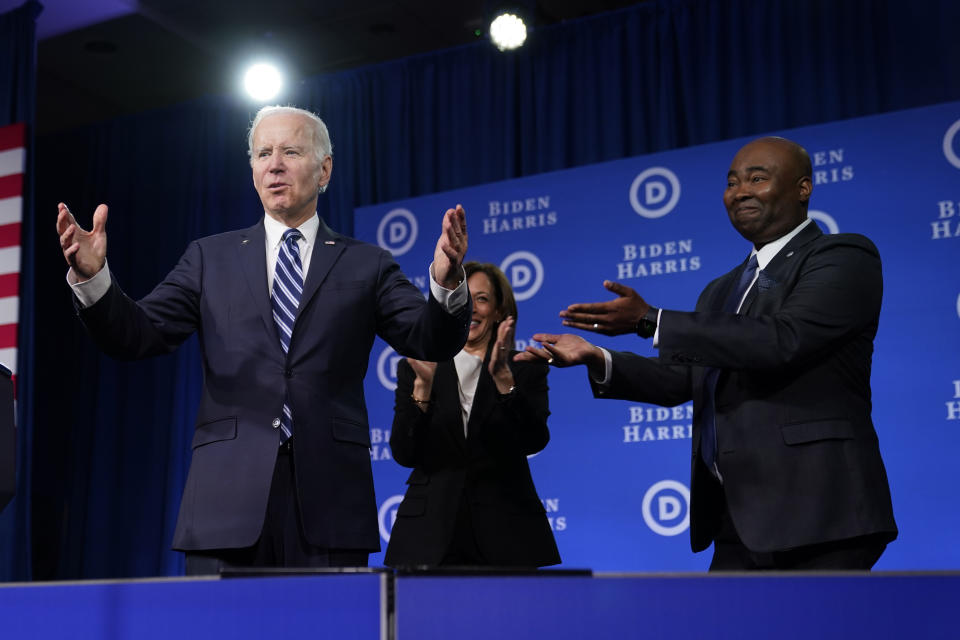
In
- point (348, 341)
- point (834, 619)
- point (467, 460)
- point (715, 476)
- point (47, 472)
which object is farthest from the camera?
point (47, 472)

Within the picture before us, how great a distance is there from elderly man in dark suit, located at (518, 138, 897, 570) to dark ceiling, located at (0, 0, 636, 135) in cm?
325

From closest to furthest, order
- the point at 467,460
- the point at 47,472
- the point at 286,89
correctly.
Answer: the point at 467,460 → the point at 286,89 → the point at 47,472

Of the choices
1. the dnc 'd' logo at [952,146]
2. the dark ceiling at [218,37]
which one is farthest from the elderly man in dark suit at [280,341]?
the dark ceiling at [218,37]

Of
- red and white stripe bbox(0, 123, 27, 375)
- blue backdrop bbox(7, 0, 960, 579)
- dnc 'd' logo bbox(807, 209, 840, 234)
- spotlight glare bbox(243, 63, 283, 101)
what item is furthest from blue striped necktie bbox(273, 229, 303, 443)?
spotlight glare bbox(243, 63, 283, 101)

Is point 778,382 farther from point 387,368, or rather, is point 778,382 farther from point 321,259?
point 387,368

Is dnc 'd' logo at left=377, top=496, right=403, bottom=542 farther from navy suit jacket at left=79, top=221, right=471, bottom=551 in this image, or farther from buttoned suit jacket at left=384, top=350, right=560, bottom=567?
navy suit jacket at left=79, top=221, right=471, bottom=551

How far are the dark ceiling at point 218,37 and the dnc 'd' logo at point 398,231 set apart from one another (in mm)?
1003

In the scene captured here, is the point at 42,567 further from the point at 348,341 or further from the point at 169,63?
the point at 348,341

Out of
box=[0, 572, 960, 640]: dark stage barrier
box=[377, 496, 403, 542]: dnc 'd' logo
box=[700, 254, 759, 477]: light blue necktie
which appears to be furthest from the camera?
box=[377, 496, 403, 542]: dnc 'd' logo

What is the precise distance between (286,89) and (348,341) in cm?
431

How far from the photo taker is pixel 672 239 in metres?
4.59

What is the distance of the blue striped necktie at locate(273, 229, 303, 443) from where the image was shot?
6.97ft

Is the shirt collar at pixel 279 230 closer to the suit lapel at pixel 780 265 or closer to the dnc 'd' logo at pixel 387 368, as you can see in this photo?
the suit lapel at pixel 780 265

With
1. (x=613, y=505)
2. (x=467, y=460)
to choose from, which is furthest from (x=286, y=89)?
(x=467, y=460)
